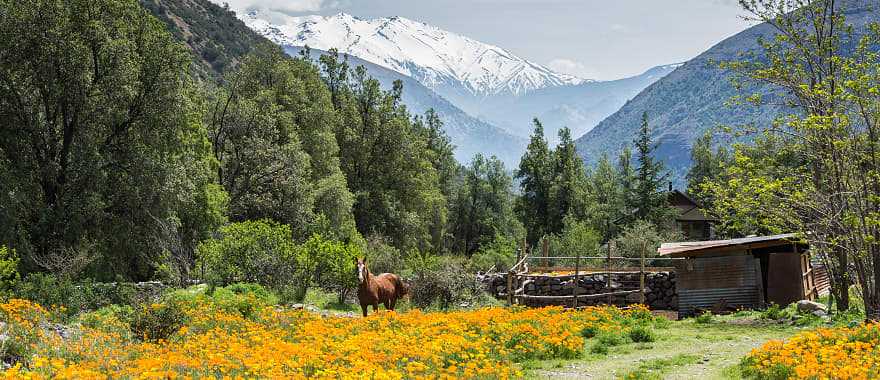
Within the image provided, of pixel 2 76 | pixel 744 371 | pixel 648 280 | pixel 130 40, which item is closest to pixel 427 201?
pixel 648 280

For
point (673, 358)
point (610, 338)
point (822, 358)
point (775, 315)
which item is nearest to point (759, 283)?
point (775, 315)

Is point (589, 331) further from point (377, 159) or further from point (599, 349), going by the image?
point (377, 159)

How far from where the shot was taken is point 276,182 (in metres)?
38.6

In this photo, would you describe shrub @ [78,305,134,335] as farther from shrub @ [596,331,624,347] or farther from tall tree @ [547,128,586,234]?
tall tree @ [547,128,586,234]

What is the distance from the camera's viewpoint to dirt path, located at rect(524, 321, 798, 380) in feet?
35.3

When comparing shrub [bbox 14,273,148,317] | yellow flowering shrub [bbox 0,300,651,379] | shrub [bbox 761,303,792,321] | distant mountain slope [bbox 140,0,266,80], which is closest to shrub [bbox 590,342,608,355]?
yellow flowering shrub [bbox 0,300,651,379]

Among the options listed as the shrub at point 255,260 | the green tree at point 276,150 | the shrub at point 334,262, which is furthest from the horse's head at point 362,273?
the green tree at point 276,150

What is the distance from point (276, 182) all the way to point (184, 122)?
32.2 ft

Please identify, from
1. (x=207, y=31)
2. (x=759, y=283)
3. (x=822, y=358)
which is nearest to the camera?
(x=822, y=358)

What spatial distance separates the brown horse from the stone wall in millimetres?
7982

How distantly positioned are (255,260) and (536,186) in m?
41.9

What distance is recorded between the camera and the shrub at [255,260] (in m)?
24.9

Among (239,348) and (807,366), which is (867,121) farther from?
(239,348)

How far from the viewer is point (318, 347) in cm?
1032
